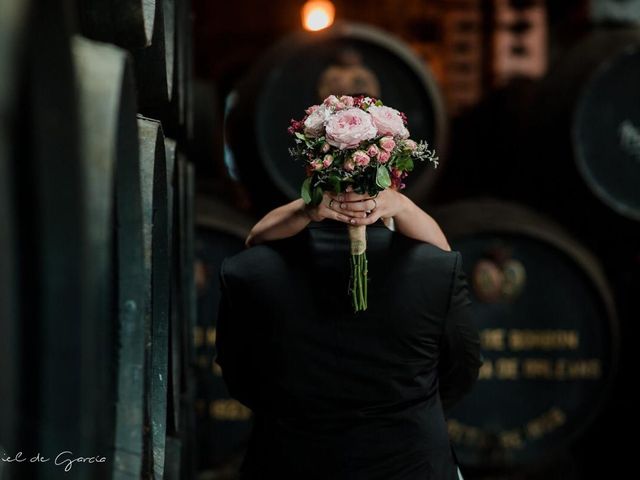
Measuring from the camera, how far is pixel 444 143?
337 cm

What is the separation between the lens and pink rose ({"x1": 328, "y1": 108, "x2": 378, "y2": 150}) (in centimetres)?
167

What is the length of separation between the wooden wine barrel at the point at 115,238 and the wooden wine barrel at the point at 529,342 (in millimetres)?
2296

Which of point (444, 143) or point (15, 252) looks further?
point (444, 143)

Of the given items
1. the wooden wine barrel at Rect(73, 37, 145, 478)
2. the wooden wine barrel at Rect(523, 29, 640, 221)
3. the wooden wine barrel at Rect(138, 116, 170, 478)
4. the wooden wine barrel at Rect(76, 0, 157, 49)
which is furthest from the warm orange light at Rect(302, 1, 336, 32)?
the wooden wine barrel at Rect(73, 37, 145, 478)

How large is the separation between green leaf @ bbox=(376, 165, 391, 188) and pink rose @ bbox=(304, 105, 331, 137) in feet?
0.42

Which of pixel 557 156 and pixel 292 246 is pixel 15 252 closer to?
pixel 292 246

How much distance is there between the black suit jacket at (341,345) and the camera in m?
1.83

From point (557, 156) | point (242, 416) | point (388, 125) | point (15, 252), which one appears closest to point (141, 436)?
point (15, 252)

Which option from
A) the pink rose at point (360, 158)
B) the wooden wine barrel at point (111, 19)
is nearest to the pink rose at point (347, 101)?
the pink rose at point (360, 158)

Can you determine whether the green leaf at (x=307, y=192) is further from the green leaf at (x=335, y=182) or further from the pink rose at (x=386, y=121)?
the pink rose at (x=386, y=121)

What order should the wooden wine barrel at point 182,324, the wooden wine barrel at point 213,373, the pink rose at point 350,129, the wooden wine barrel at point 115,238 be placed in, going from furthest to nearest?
the wooden wine barrel at point 213,373
the wooden wine barrel at point 182,324
the pink rose at point 350,129
the wooden wine barrel at point 115,238

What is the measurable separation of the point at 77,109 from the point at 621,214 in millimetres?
2882

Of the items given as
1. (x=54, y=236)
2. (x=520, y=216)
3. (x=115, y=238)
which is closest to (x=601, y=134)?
(x=520, y=216)

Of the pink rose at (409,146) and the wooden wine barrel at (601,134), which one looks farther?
the wooden wine barrel at (601,134)
